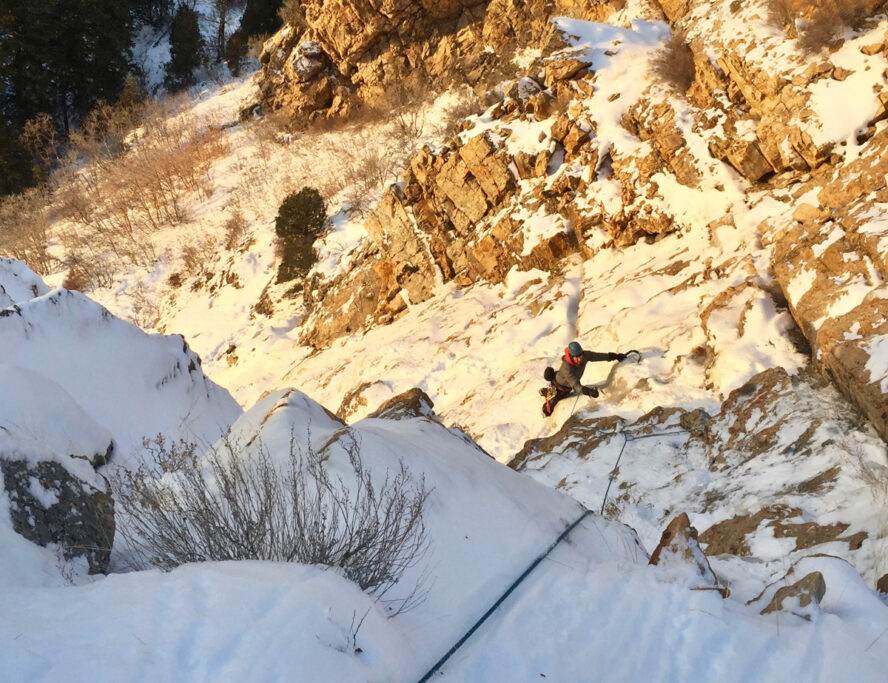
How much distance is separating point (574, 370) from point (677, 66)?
700cm

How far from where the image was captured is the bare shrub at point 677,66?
459 inches

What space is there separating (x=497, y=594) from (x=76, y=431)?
4472 millimetres

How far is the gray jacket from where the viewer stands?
820cm

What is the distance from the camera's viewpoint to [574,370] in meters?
8.20

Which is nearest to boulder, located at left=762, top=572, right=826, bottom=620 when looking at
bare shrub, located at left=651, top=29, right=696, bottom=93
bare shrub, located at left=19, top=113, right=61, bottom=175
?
bare shrub, located at left=651, top=29, right=696, bottom=93

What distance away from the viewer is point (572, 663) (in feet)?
10.3

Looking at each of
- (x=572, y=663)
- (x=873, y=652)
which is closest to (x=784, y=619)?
(x=873, y=652)

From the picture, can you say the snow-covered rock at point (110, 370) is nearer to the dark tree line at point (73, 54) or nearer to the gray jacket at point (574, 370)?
the gray jacket at point (574, 370)

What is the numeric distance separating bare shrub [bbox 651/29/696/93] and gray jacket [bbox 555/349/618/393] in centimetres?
618

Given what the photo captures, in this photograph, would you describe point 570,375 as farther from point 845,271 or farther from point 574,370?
point 845,271

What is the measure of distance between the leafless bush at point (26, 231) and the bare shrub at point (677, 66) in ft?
70.0

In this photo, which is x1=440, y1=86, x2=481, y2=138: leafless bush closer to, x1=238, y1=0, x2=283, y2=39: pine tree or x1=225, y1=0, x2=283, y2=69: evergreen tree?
x1=225, y1=0, x2=283, y2=69: evergreen tree

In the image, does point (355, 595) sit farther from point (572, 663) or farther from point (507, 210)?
point (507, 210)

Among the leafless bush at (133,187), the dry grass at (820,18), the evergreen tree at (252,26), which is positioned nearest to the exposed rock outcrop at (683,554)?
the dry grass at (820,18)
